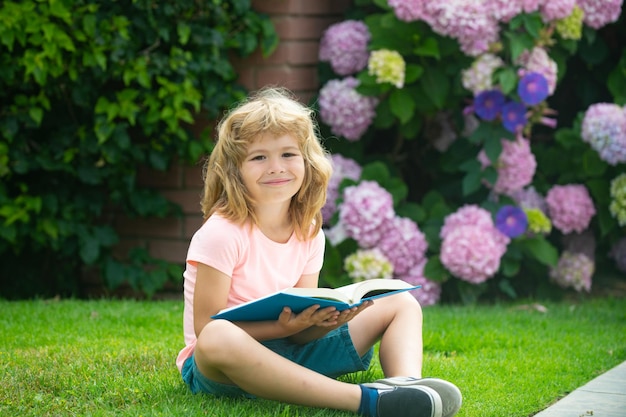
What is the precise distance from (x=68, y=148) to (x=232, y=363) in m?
2.35

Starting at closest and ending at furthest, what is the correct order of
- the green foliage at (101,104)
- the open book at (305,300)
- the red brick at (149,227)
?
the open book at (305,300)
the green foliage at (101,104)
the red brick at (149,227)

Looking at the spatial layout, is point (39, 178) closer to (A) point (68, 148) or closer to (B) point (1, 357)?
(A) point (68, 148)

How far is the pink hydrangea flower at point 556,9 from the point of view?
419 centimetres

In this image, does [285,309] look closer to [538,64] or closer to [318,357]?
[318,357]

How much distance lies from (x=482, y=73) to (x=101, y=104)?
67.5 inches

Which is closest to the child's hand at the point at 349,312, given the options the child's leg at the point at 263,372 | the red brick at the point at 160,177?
the child's leg at the point at 263,372

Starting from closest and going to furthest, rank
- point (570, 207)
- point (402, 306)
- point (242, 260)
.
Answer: point (242, 260) → point (402, 306) → point (570, 207)

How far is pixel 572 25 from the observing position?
4.32 metres

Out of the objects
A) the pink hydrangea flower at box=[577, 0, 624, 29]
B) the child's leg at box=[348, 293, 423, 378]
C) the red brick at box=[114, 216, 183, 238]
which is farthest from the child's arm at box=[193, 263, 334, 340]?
the pink hydrangea flower at box=[577, 0, 624, 29]

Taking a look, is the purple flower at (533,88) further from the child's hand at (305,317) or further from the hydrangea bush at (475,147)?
the child's hand at (305,317)

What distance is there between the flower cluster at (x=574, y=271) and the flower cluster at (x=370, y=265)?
90 centimetres

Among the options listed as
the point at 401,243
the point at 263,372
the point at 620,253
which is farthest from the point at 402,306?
the point at 620,253

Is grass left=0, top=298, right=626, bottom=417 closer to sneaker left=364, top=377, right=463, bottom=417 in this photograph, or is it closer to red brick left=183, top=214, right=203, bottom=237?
sneaker left=364, top=377, right=463, bottom=417

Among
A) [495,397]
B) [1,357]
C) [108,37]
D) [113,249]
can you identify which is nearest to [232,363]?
[495,397]
